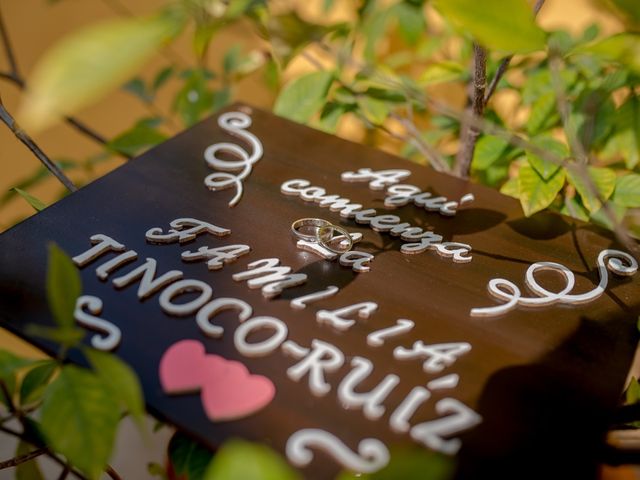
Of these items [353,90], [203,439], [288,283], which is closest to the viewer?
[203,439]

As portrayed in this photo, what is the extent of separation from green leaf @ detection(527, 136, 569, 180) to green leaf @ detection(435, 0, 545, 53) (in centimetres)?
28

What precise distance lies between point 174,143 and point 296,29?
325 mm

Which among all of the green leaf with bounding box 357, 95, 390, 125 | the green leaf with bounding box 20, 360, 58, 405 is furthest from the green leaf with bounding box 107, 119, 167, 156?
the green leaf with bounding box 20, 360, 58, 405

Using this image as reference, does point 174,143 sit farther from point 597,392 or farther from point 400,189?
point 597,392

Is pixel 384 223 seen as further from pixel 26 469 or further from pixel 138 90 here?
pixel 138 90

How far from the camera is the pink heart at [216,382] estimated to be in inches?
17.5

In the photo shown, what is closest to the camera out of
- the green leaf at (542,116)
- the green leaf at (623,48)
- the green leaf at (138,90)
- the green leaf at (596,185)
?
the green leaf at (623,48)

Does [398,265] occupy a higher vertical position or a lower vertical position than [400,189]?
lower

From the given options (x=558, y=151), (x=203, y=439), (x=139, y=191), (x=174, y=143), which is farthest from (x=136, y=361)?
(x=558, y=151)

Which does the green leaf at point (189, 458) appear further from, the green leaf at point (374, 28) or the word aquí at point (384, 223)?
the green leaf at point (374, 28)

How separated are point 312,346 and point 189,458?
18 centimetres

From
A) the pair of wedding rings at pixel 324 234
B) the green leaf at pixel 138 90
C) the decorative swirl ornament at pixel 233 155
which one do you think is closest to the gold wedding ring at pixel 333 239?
the pair of wedding rings at pixel 324 234

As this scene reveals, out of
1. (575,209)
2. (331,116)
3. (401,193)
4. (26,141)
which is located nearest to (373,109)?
(331,116)

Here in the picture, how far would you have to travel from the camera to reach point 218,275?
556mm
